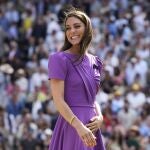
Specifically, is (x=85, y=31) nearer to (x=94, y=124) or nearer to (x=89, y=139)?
(x=94, y=124)

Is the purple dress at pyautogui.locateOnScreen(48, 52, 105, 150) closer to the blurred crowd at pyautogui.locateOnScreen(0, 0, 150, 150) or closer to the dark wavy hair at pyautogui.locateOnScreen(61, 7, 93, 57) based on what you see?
the dark wavy hair at pyautogui.locateOnScreen(61, 7, 93, 57)

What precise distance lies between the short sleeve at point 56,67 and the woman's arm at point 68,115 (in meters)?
0.03

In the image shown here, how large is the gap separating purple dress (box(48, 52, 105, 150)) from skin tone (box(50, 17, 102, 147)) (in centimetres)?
5

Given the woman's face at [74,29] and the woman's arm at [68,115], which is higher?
the woman's face at [74,29]

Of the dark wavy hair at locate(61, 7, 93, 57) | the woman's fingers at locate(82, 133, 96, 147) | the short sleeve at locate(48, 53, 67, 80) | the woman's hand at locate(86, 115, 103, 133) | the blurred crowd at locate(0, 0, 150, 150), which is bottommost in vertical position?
the blurred crowd at locate(0, 0, 150, 150)

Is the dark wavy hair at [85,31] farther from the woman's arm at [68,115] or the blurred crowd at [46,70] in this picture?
the blurred crowd at [46,70]

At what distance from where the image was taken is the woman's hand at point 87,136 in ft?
16.0

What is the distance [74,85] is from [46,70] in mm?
11249

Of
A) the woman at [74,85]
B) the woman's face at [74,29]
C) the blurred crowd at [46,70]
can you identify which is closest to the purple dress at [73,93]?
the woman at [74,85]

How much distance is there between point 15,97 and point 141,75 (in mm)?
3016

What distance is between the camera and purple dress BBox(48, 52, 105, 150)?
5.02 meters

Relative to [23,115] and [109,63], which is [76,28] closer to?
[23,115]

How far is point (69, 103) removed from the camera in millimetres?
5078

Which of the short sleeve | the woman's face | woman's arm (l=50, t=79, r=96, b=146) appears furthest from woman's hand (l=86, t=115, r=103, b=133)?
the woman's face
